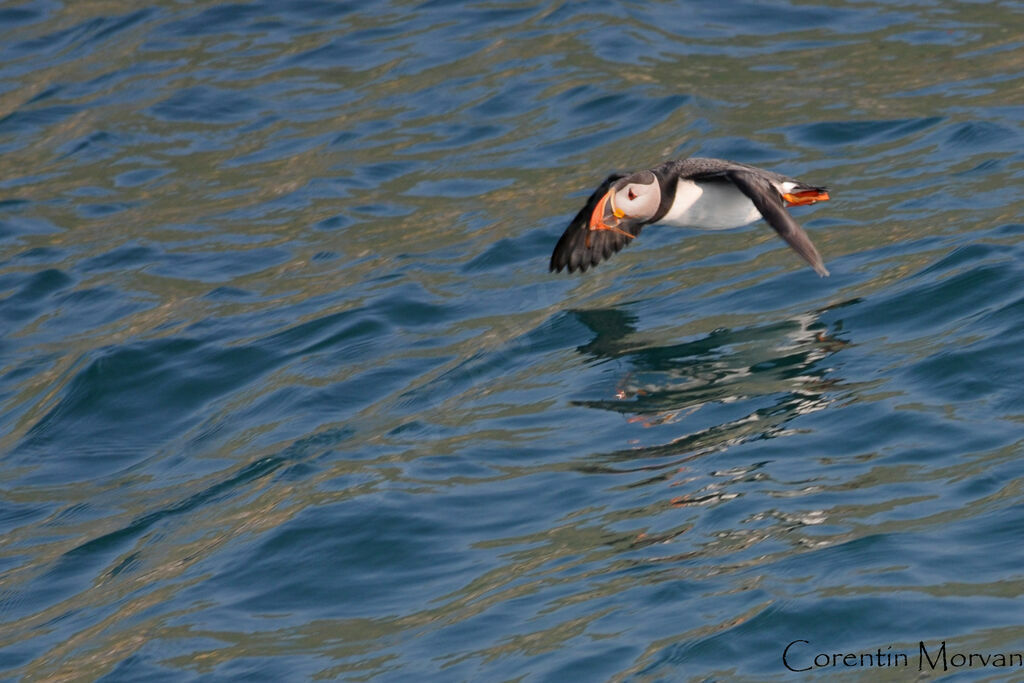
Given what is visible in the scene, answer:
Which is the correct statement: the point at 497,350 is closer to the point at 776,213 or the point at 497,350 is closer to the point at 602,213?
the point at 602,213

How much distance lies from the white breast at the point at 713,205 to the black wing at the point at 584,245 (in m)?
0.33

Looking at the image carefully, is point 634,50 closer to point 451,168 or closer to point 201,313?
point 451,168

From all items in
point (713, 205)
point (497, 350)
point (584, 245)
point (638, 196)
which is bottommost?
point (497, 350)

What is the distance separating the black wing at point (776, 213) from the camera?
22.4 ft

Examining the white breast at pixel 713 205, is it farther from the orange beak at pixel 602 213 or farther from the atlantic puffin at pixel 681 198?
the orange beak at pixel 602 213

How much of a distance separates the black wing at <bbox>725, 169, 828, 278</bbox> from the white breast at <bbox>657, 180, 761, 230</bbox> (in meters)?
0.38

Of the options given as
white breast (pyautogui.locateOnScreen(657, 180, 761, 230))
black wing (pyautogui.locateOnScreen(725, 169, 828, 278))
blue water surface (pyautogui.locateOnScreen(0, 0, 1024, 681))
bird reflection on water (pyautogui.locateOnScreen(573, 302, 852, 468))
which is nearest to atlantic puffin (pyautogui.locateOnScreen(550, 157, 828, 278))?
white breast (pyautogui.locateOnScreen(657, 180, 761, 230))

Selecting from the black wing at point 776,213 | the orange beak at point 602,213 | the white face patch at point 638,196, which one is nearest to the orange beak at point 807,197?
the black wing at point 776,213

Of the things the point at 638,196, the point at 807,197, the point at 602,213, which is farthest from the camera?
the point at 602,213

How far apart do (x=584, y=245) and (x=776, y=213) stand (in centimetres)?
165

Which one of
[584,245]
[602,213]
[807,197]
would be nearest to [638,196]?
[602,213]

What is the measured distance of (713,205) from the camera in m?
8.19

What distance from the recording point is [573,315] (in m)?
8.41

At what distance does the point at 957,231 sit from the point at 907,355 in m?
1.65
